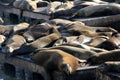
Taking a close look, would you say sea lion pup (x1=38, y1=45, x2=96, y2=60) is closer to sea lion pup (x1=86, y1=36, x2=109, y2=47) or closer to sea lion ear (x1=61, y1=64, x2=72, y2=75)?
sea lion pup (x1=86, y1=36, x2=109, y2=47)

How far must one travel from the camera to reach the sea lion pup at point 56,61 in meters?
8.39

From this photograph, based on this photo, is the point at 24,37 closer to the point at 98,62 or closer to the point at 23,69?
the point at 23,69

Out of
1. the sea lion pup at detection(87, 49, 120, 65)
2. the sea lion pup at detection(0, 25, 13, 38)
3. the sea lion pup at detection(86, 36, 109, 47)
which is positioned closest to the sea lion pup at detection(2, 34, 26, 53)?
the sea lion pup at detection(0, 25, 13, 38)

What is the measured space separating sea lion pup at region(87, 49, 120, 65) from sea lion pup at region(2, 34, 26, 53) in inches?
84.4

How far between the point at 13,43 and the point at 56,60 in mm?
1934

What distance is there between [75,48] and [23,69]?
4.52 ft

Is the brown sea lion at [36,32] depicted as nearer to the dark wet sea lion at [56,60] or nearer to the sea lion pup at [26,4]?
the dark wet sea lion at [56,60]

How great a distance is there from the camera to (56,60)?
868cm

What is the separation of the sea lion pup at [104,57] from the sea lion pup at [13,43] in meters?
2.14

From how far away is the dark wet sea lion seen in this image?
27.5 ft

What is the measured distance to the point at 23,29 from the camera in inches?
450

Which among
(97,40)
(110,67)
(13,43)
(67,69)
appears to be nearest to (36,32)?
(13,43)

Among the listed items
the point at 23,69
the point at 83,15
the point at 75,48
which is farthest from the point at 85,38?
the point at 83,15

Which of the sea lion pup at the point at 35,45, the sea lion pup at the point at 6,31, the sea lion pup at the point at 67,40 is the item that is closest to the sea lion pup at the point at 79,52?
the sea lion pup at the point at 67,40
